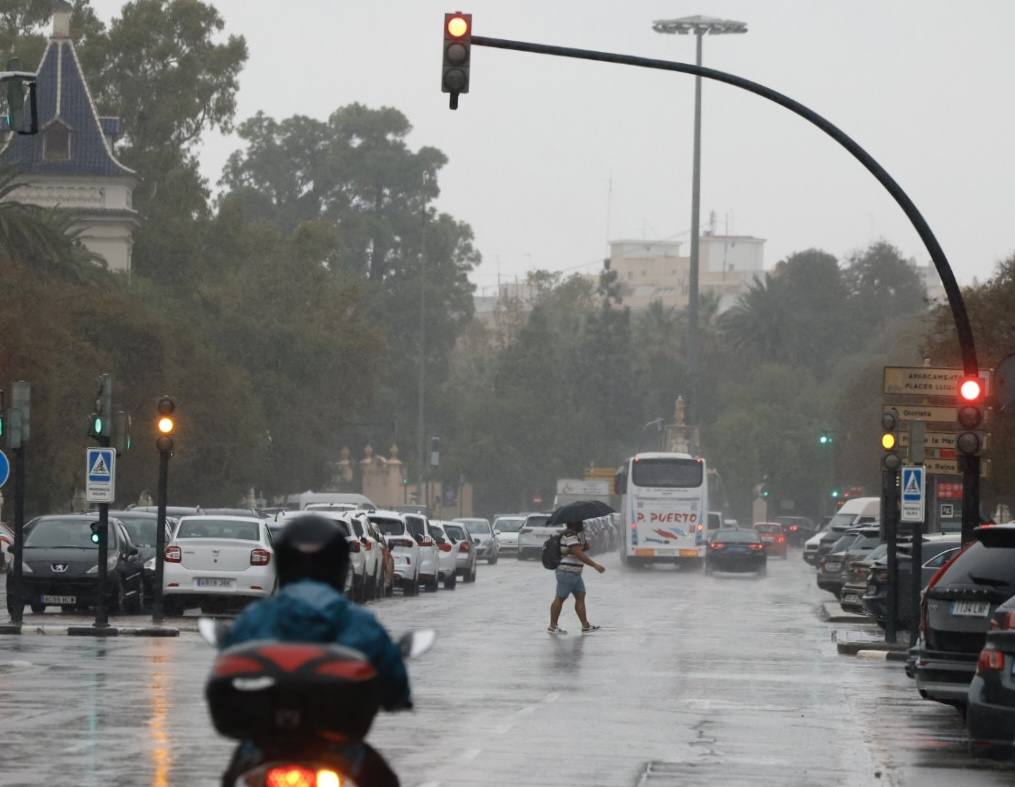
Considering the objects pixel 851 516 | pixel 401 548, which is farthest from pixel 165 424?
pixel 851 516

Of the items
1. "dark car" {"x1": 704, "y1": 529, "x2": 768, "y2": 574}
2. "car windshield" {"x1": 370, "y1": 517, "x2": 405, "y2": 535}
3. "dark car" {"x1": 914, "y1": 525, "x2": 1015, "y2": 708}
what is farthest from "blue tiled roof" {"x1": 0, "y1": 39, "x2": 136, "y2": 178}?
"dark car" {"x1": 914, "y1": 525, "x2": 1015, "y2": 708}

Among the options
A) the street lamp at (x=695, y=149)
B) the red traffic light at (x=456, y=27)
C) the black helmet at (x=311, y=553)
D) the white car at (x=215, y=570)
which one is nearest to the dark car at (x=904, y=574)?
the white car at (x=215, y=570)

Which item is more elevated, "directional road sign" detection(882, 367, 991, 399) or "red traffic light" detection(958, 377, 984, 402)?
"directional road sign" detection(882, 367, 991, 399)

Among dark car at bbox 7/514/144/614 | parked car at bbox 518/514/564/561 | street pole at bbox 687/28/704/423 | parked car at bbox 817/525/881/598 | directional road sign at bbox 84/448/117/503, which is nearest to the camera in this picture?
directional road sign at bbox 84/448/117/503

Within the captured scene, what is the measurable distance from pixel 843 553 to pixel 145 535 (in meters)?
15.3

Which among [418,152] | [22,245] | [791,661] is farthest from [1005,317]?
[418,152]

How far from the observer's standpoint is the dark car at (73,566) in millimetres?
34406

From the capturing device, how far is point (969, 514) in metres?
26.3

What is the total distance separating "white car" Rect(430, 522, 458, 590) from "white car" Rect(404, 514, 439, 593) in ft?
3.61

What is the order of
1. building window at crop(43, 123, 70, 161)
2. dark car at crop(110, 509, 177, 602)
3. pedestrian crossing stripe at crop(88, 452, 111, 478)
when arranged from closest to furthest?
pedestrian crossing stripe at crop(88, 452, 111, 478) → dark car at crop(110, 509, 177, 602) → building window at crop(43, 123, 70, 161)

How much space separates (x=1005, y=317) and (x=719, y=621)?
22.1 meters

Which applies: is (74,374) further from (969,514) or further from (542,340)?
(542,340)

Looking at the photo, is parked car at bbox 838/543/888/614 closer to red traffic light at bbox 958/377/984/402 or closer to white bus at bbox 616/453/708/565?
red traffic light at bbox 958/377/984/402

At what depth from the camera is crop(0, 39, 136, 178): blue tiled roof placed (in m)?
84.7
